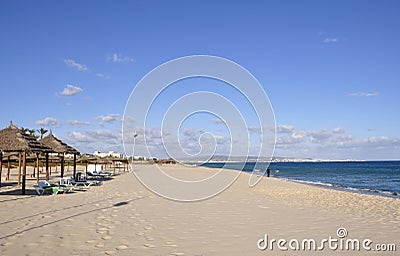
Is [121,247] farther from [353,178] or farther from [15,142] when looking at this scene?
[353,178]

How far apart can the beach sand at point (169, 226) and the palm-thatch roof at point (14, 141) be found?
215cm

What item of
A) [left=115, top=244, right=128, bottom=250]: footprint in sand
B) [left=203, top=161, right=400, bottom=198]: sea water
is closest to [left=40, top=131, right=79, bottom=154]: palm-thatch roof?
[left=115, top=244, right=128, bottom=250]: footprint in sand

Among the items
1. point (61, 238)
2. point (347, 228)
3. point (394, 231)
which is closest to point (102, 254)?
point (61, 238)

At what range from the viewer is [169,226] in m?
6.84

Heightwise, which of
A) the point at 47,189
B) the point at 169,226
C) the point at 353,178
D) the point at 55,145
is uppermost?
the point at 55,145

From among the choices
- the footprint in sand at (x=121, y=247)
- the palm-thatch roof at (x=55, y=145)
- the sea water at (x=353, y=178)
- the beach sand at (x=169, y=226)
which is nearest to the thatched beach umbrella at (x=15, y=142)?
the beach sand at (x=169, y=226)

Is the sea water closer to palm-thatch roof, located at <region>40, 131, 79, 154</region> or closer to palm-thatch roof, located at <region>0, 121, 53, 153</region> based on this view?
palm-thatch roof, located at <region>40, 131, 79, 154</region>

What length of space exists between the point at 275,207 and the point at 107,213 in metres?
4.71

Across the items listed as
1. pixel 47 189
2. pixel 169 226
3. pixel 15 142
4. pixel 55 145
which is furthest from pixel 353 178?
pixel 169 226

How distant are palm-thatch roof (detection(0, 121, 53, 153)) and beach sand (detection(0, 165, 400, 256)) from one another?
2.15m

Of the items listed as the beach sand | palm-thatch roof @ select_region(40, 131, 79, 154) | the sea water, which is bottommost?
the sea water

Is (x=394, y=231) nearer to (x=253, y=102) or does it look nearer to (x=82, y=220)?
(x=82, y=220)

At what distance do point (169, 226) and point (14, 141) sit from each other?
781cm

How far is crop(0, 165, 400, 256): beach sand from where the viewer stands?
5156mm
